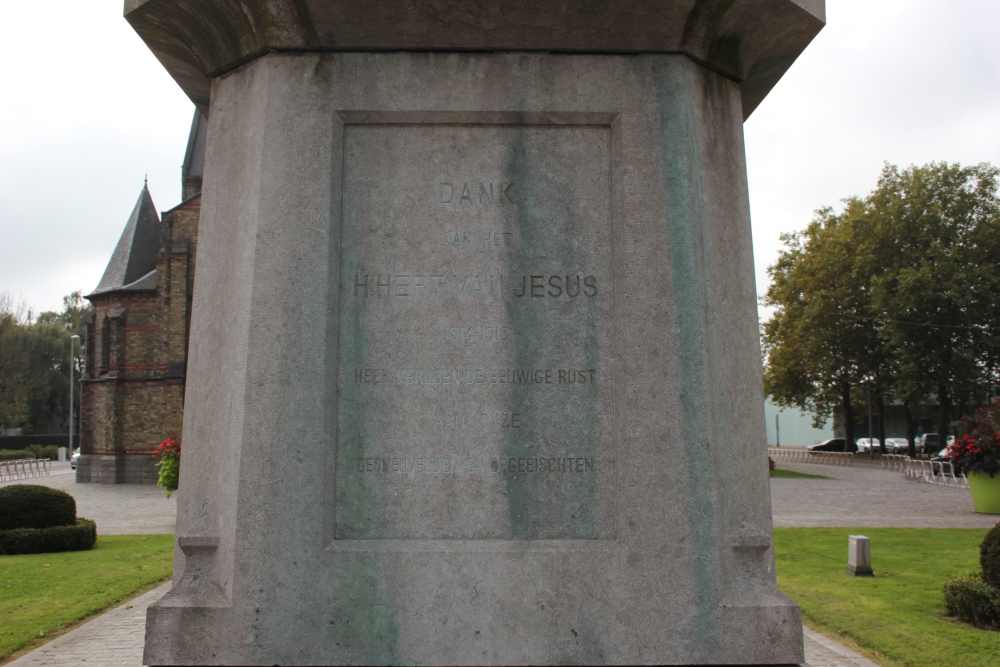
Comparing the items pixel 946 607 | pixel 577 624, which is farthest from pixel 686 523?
pixel 946 607

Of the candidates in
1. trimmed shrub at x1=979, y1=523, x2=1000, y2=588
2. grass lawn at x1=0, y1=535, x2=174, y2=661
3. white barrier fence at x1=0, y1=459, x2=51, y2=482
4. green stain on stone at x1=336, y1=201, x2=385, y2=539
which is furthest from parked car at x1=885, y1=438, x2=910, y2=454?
green stain on stone at x1=336, y1=201, x2=385, y2=539

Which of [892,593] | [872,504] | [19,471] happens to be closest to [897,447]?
[872,504]

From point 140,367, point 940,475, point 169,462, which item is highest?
point 140,367

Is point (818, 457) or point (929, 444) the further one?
point (929, 444)

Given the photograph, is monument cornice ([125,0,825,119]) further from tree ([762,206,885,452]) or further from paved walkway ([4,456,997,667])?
tree ([762,206,885,452])

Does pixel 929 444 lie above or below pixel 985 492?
above

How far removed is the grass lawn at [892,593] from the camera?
818 cm

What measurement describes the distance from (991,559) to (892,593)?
1727 mm

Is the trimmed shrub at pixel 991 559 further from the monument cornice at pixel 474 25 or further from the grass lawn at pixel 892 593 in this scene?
the monument cornice at pixel 474 25

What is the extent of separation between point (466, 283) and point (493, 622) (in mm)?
1741

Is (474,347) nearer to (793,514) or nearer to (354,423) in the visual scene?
(354,423)

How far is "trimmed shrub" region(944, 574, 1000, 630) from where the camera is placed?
30.0 ft

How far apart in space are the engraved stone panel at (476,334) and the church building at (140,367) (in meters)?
39.4

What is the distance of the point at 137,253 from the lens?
152ft
